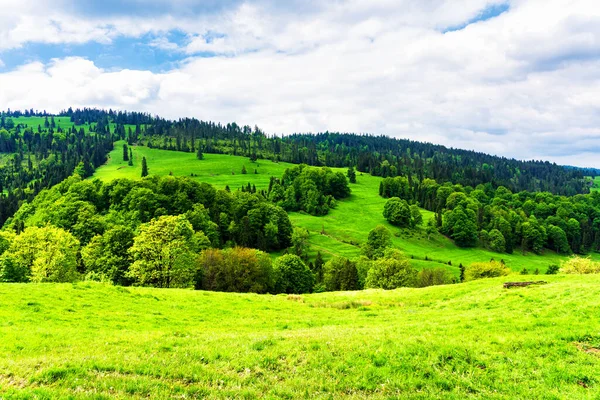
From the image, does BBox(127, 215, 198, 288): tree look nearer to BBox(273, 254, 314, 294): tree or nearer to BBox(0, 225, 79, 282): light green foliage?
BBox(0, 225, 79, 282): light green foliage

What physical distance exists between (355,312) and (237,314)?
1048 cm

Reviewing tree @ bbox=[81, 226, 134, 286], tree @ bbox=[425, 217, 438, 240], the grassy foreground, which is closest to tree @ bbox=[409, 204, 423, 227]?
tree @ bbox=[425, 217, 438, 240]

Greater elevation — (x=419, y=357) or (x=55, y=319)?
(x=419, y=357)

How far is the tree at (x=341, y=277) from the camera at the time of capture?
3718 inches

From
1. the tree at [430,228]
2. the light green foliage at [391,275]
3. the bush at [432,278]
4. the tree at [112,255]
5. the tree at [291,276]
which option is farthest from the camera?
the tree at [430,228]

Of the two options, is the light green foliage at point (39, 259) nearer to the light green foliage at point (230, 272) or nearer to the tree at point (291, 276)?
the light green foliage at point (230, 272)

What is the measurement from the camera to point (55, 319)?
23547mm

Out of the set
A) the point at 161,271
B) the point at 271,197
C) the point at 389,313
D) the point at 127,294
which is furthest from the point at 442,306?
the point at 271,197

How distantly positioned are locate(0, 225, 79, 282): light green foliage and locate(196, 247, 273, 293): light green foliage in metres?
24.0

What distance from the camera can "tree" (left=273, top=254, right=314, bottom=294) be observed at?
293ft

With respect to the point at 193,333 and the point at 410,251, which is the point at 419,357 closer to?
the point at 193,333

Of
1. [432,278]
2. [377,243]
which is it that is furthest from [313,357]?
[377,243]

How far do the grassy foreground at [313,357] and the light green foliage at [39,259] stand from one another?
41826mm

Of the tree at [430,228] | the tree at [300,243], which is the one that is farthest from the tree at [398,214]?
the tree at [300,243]
